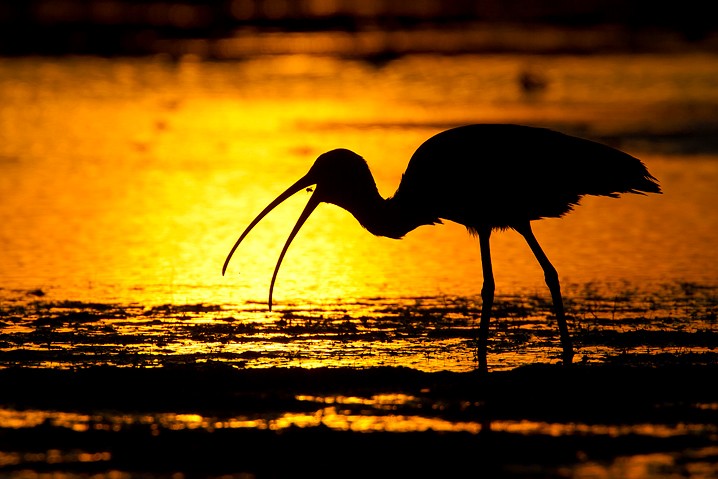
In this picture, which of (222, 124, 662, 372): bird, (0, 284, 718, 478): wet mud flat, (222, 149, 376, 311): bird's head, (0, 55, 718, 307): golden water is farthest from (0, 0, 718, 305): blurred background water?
(222, 124, 662, 372): bird

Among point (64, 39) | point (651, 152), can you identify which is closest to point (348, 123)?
point (651, 152)

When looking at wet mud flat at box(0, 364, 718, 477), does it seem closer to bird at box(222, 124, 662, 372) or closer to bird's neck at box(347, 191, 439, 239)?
bird at box(222, 124, 662, 372)

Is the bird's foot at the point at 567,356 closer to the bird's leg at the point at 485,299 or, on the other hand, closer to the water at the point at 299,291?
the water at the point at 299,291

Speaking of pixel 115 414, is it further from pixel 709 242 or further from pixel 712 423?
pixel 709 242

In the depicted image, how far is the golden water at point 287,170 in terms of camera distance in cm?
1678

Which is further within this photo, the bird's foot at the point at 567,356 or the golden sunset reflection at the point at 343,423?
the bird's foot at the point at 567,356

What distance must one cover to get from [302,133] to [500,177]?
16894 mm

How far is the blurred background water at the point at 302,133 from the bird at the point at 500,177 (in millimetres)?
2341

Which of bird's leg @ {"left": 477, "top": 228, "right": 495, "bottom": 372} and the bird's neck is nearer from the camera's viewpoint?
bird's leg @ {"left": 477, "top": 228, "right": 495, "bottom": 372}

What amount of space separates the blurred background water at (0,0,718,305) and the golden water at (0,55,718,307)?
0.06 meters

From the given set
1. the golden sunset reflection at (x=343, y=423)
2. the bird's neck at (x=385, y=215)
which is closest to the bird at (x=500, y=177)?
the bird's neck at (x=385, y=215)

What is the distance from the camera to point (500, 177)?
1324 cm

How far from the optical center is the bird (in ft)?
43.4

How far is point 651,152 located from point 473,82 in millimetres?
13311
